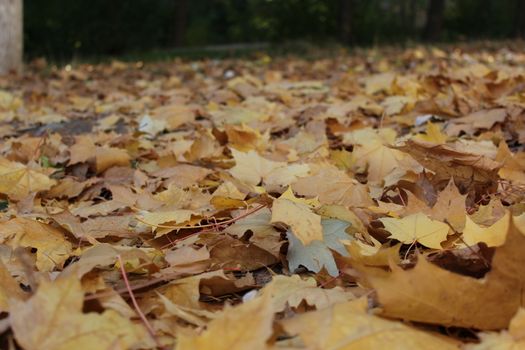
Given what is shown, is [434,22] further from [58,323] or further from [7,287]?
[58,323]

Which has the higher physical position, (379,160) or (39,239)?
(379,160)

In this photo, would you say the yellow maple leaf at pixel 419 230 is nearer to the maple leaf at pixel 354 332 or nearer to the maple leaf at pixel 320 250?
the maple leaf at pixel 320 250

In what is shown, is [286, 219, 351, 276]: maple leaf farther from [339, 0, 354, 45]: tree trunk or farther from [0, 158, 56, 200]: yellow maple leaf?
[339, 0, 354, 45]: tree trunk

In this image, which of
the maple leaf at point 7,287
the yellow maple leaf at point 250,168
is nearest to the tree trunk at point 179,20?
the yellow maple leaf at point 250,168

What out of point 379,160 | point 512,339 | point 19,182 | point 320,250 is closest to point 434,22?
point 379,160

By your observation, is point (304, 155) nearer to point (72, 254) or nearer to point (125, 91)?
point (72, 254)

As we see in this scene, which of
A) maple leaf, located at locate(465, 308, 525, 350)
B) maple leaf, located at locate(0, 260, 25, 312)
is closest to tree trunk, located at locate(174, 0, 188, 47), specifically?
maple leaf, located at locate(0, 260, 25, 312)

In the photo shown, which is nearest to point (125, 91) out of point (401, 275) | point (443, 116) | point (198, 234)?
point (443, 116)
